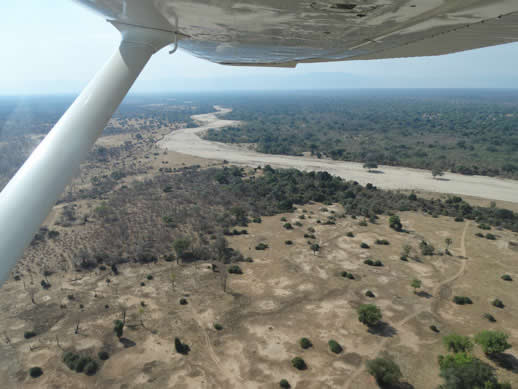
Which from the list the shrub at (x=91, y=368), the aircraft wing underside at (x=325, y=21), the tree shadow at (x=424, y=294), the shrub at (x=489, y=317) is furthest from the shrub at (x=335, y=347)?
the aircraft wing underside at (x=325, y=21)

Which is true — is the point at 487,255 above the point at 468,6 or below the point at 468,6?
below

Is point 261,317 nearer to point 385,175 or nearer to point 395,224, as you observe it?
point 395,224

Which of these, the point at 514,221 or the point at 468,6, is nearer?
the point at 468,6

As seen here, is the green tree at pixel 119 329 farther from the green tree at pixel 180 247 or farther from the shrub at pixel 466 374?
the shrub at pixel 466 374

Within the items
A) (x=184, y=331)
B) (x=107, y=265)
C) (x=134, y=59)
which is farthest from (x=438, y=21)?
(x=107, y=265)

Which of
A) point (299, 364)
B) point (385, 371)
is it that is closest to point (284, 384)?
point (299, 364)

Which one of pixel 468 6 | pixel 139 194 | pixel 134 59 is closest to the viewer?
pixel 468 6

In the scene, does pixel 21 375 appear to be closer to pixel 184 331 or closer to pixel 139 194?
pixel 184 331
